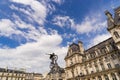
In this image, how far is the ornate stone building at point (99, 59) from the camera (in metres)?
37.3

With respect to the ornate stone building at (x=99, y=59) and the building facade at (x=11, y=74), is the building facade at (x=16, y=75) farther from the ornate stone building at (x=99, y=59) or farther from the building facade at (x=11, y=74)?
the ornate stone building at (x=99, y=59)

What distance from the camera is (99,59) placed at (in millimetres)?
42250

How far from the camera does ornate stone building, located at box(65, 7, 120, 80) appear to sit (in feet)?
122

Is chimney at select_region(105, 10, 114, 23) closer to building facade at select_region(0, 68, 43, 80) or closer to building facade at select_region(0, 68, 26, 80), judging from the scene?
building facade at select_region(0, 68, 43, 80)

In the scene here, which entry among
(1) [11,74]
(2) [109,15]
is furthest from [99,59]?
(1) [11,74]

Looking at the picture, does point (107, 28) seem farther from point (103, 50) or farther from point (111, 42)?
point (103, 50)

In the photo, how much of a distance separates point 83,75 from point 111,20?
21746 mm

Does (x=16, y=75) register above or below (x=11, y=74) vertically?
below

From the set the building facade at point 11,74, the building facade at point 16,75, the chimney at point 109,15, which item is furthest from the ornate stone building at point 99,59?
the building facade at point 11,74

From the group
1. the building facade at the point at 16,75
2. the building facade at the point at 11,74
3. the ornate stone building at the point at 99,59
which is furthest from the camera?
the building facade at the point at 16,75

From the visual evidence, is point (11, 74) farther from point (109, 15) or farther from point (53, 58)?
point (109, 15)

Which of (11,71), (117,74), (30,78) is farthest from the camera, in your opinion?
(30,78)

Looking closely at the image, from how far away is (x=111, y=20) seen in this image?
Answer: 40.1m

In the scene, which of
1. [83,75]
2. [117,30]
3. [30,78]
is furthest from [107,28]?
[30,78]
